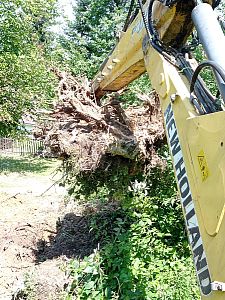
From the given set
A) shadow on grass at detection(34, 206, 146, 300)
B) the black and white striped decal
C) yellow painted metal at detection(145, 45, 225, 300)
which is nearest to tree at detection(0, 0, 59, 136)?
shadow on grass at detection(34, 206, 146, 300)

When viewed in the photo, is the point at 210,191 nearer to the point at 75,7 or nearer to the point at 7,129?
the point at 7,129

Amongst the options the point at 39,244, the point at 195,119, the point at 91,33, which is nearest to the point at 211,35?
the point at 195,119

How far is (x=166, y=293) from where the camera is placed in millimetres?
4301

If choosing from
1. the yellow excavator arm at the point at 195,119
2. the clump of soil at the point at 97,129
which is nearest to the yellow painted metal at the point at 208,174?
the yellow excavator arm at the point at 195,119

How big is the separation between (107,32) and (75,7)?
4.63 metres

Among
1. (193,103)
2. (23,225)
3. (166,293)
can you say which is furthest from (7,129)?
(193,103)

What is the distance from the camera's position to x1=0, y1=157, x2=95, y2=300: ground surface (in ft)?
15.6

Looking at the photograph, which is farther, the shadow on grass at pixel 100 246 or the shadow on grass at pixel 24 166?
the shadow on grass at pixel 24 166

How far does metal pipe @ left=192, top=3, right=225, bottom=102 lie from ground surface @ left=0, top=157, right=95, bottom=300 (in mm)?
3295

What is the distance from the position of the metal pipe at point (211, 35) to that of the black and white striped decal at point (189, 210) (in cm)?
50

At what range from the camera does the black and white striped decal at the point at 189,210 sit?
79.4 inches

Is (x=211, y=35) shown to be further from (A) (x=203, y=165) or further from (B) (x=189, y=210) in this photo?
(B) (x=189, y=210)

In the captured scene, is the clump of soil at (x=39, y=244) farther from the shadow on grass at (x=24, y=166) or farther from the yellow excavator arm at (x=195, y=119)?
the shadow on grass at (x=24, y=166)

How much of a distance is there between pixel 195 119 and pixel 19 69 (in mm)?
10994
